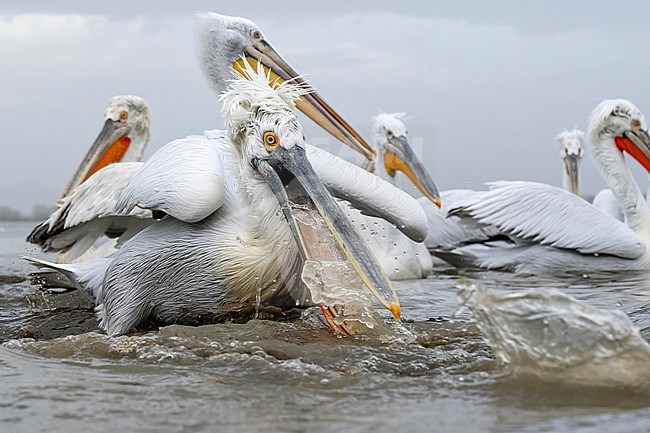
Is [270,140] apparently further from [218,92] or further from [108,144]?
[108,144]

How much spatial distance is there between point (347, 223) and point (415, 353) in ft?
1.87

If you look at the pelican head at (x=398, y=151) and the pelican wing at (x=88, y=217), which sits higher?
the pelican head at (x=398, y=151)

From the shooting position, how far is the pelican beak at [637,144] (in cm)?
784

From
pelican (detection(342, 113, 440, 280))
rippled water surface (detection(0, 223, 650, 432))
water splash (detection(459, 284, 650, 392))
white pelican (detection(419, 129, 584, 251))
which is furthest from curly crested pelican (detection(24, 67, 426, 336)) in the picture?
white pelican (detection(419, 129, 584, 251))

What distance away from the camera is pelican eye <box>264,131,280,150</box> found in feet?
11.8

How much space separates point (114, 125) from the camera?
7.59 meters

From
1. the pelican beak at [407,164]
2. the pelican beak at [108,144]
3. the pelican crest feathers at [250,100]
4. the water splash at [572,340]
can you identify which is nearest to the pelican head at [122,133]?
the pelican beak at [108,144]

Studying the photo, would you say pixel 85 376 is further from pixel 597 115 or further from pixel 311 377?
pixel 597 115

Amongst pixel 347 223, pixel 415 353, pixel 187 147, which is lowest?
pixel 415 353

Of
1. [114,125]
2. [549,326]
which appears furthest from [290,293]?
[114,125]

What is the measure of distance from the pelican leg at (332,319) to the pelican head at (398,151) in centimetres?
412

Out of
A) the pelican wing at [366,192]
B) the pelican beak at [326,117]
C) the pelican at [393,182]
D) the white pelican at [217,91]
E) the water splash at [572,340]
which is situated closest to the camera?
the water splash at [572,340]

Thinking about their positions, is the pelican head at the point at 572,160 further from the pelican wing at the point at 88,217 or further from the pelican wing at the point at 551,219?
the pelican wing at the point at 88,217

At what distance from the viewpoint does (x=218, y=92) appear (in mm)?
5387
